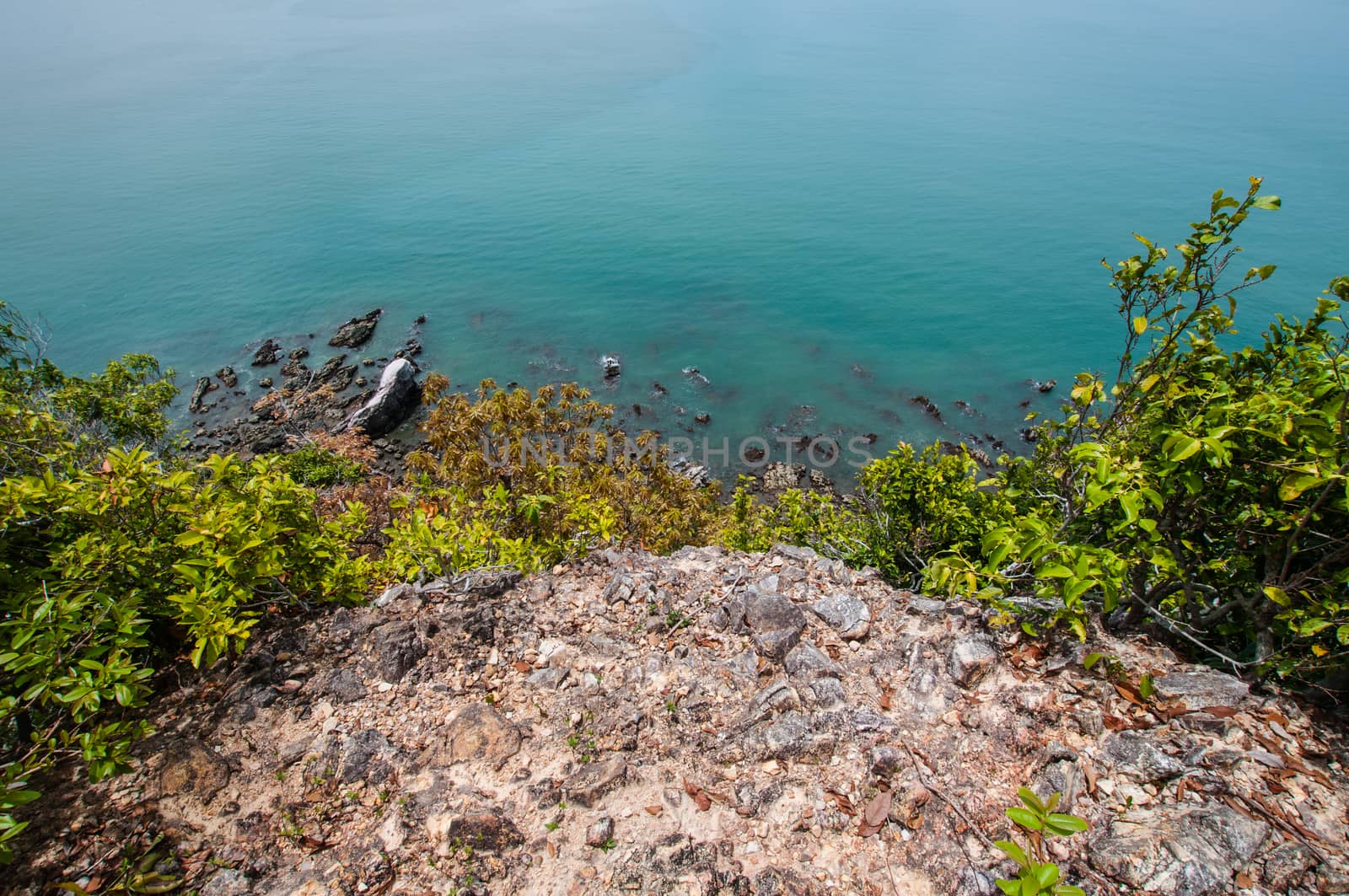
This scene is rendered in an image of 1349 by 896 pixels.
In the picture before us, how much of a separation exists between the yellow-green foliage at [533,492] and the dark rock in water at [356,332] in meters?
23.1

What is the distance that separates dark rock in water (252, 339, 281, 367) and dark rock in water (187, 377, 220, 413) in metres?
2.54

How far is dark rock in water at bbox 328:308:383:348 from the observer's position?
38969 mm

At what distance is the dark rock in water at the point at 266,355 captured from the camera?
122ft

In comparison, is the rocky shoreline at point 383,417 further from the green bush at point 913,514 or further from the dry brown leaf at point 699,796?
the dry brown leaf at point 699,796

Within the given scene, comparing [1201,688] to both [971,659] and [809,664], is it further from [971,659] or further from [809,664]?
[809,664]

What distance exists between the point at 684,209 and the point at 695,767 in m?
57.1

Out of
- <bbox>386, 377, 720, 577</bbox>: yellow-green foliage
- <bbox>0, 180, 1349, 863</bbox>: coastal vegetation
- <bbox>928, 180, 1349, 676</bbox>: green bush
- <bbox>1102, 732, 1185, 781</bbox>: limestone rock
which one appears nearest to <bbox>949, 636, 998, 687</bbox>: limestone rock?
<bbox>0, 180, 1349, 863</bbox>: coastal vegetation

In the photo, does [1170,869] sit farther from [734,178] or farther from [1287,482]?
[734,178]

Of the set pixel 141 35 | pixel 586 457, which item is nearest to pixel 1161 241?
pixel 586 457

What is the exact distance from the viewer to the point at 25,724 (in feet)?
15.8

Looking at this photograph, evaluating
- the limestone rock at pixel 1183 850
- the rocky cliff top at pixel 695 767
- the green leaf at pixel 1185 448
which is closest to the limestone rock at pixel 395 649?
the rocky cliff top at pixel 695 767

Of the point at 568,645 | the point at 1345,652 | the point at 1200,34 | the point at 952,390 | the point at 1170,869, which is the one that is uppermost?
the point at 1200,34

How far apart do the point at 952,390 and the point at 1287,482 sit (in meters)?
32.2

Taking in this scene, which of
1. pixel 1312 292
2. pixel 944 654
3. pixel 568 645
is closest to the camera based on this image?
pixel 944 654
